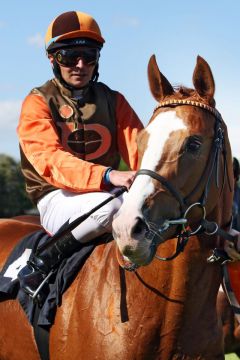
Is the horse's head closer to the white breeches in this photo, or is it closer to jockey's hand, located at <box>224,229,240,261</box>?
jockey's hand, located at <box>224,229,240,261</box>

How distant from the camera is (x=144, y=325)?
14.1ft

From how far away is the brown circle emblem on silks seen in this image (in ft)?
17.7

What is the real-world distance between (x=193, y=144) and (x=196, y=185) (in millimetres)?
247

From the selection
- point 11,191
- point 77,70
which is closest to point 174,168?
point 77,70

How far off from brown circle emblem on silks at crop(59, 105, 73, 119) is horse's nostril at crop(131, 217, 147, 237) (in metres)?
1.91

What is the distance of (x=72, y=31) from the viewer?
5.39 meters

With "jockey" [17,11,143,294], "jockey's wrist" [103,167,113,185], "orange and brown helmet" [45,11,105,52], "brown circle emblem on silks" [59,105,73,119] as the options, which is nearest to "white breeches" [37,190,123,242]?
"jockey" [17,11,143,294]

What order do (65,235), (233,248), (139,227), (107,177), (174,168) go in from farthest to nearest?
(65,235) → (107,177) → (233,248) → (174,168) → (139,227)

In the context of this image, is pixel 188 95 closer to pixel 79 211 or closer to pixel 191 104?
pixel 191 104

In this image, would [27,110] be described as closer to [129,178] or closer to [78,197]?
[78,197]

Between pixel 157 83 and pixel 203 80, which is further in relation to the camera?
pixel 157 83

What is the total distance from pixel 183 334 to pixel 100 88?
235cm

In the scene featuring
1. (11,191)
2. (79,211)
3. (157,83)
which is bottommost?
(11,191)

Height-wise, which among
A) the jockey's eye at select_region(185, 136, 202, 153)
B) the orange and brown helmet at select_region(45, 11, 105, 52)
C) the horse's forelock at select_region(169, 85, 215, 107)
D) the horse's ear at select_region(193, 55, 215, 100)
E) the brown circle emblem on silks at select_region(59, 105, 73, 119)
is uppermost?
the orange and brown helmet at select_region(45, 11, 105, 52)
